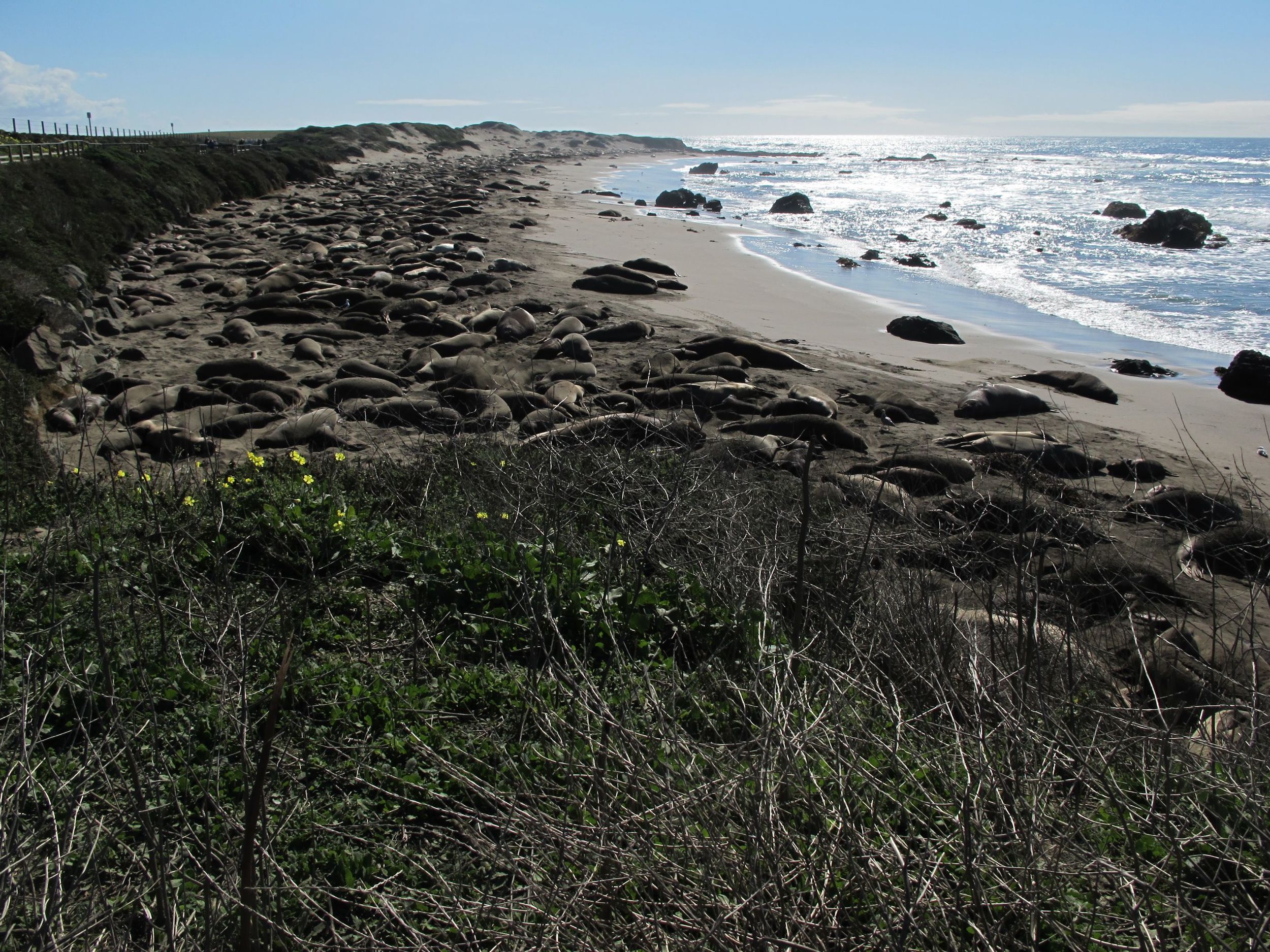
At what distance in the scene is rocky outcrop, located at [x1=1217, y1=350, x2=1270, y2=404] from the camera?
10.1 m

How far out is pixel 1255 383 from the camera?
33.4ft

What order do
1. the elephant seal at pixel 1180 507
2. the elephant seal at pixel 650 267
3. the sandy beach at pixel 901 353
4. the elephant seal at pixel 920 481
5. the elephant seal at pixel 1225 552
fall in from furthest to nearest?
the elephant seal at pixel 650 267 → the sandy beach at pixel 901 353 → the elephant seal at pixel 920 481 → the elephant seal at pixel 1180 507 → the elephant seal at pixel 1225 552

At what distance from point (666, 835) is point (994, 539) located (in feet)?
11.9

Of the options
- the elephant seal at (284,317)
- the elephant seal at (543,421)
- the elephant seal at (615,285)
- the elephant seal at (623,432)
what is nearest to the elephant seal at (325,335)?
the elephant seal at (284,317)

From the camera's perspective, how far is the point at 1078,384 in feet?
33.4

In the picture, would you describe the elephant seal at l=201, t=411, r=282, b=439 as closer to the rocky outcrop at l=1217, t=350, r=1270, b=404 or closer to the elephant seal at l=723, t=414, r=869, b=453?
the elephant seal at l=723, t=414, r=869, b=453

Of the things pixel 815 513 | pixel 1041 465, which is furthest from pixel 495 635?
pixel 1041 465

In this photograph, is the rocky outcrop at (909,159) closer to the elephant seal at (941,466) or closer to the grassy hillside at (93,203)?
the grassy hillside at (93,203)

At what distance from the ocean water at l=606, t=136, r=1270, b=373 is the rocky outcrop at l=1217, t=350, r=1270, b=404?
5.39 feet

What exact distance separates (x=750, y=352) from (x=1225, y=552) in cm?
630

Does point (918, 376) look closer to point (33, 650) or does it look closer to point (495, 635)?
point (495, 635)

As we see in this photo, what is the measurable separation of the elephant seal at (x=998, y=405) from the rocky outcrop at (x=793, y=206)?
25746mm

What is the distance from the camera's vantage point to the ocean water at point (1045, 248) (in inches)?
578

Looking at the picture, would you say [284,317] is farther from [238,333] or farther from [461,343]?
[461,343]
